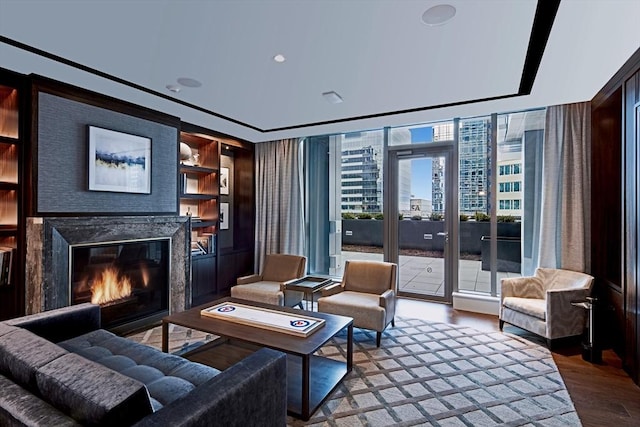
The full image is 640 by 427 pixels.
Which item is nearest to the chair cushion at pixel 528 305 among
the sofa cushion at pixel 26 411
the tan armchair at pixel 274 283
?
the tan armchair at pixel 274 283

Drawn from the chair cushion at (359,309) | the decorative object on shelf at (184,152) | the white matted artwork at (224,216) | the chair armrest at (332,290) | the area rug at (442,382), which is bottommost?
the area rug at (442,382)

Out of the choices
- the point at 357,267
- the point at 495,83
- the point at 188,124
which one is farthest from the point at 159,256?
the point at 495,83

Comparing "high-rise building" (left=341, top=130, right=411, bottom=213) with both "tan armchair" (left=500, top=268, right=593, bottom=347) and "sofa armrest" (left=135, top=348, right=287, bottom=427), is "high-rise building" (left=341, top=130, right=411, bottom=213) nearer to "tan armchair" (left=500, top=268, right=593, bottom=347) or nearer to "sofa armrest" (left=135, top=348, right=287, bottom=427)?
"tan armchair" (left=500, top=268, right=593, bottom=347)

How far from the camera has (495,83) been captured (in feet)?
10.3

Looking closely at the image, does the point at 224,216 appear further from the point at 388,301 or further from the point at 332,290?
the point at 388,301

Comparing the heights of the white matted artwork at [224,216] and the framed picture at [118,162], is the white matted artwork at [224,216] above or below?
below

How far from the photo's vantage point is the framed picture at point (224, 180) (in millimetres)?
5383

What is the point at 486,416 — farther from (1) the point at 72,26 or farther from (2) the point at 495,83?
(1) the point at 72,26

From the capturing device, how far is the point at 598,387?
8.30ft

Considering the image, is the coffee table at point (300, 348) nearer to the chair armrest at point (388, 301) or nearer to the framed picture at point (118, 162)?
the chair armrest at point (388, 301)

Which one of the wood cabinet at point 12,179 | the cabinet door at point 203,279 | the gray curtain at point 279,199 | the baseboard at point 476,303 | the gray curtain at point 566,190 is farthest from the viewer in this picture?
the gray curtain at point 279,199

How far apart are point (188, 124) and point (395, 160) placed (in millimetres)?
3085

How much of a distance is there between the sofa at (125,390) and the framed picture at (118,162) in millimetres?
2088

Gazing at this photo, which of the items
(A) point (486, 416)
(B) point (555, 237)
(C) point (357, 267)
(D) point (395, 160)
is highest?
(D) point (395, 160)
